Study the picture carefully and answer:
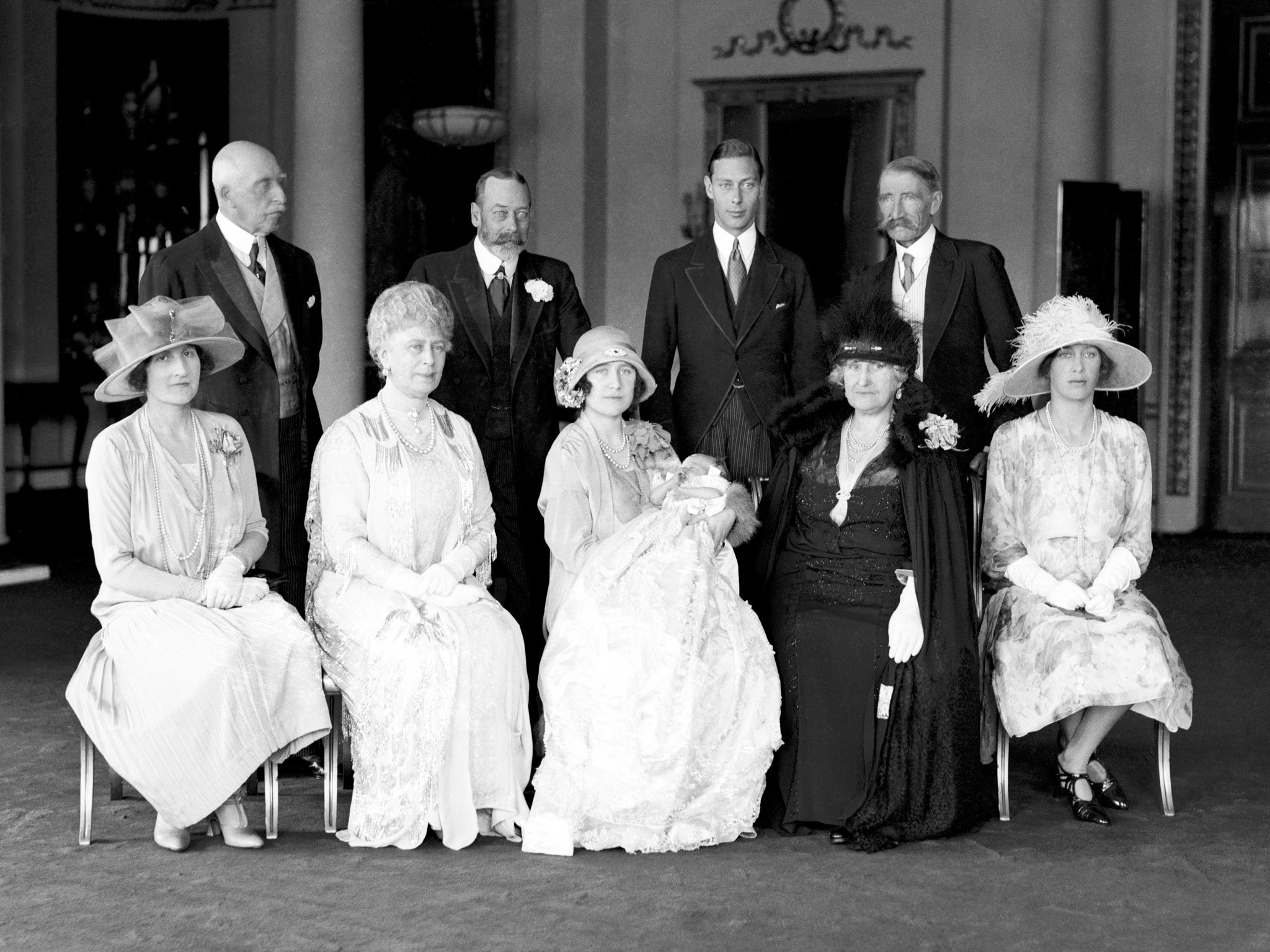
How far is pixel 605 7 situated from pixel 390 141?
1.69 m

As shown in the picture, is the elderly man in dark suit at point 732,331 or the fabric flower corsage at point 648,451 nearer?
the fabric flower corsage at point 648,451

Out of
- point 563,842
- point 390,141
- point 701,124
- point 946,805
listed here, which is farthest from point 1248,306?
point 563,842

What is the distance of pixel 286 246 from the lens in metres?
4.59

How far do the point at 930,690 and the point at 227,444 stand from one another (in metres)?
1.85

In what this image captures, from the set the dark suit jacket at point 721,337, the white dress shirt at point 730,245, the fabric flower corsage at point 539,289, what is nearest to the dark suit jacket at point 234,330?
the fabric flower corsage at point 539,289

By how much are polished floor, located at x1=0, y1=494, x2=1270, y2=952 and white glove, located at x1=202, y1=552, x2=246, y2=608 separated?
57 cm

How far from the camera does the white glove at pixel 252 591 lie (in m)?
3.89

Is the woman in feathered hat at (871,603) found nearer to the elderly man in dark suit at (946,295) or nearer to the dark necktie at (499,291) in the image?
the elderly man in dark suit at (946,295)

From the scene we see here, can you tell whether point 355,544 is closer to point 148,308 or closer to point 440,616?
point 440,616

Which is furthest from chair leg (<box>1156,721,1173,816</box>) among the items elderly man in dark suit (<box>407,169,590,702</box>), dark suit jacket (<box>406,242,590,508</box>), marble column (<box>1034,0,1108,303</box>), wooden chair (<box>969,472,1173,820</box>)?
marble column (<box>1034,0,1108,303</box>)

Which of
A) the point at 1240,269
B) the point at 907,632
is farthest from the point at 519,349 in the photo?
the point at 1240,269

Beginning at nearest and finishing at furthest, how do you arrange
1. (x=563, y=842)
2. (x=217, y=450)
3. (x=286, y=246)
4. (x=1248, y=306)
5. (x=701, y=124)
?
(x=563, y=842)
(x=217, y=450)
(x=286, y=246)
(x=1248, y=306)
(x=701, y=124)

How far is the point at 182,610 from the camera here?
3781mm

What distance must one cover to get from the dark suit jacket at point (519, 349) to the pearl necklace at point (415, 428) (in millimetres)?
429
